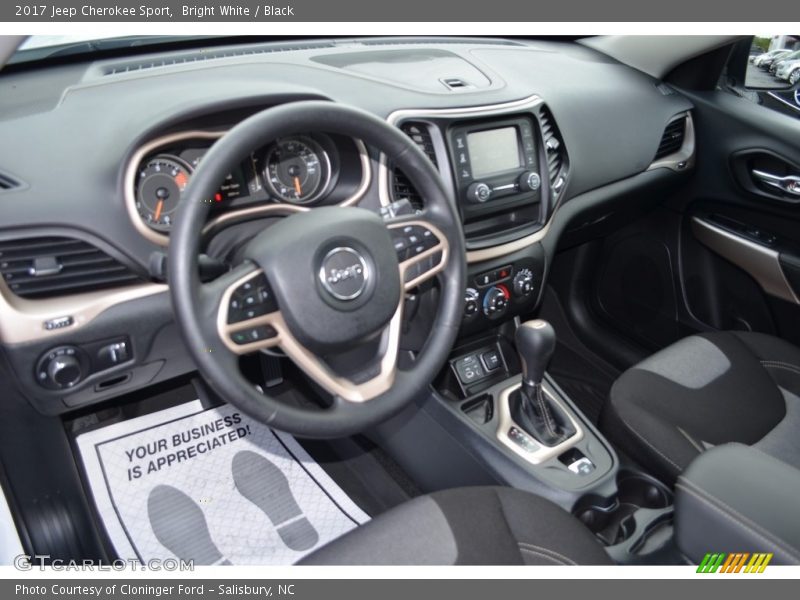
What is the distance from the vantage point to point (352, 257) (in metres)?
1.10

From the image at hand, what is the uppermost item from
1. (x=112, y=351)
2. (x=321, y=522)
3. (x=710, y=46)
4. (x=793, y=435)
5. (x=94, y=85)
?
(x=94, y=85)

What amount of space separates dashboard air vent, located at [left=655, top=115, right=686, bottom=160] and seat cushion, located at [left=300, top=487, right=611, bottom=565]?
1.38m

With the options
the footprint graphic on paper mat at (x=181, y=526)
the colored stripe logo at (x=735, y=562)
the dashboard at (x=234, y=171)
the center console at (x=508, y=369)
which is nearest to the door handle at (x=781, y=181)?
the dashboard at (x=234, y=171)

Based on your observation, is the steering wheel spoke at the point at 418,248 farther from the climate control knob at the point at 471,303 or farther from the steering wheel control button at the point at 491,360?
the steering wheel control button at the point at 491,360

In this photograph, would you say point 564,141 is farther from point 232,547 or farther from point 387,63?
point 232,547

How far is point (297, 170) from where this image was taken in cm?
138

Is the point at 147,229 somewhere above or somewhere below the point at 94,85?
below

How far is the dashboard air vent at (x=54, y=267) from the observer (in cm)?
116

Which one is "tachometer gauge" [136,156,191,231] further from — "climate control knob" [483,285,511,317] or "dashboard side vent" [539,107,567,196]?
"dashboard side vent" [539,107,567,196]

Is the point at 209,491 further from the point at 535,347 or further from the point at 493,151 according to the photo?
the point at 493,151

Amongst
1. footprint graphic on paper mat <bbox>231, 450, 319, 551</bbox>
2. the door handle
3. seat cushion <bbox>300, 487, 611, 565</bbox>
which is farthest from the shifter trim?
the door handle

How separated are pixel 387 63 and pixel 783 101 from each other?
4.15 feet

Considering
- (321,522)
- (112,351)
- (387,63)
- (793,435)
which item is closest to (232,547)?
(321,522)

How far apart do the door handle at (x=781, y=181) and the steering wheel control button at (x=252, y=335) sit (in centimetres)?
168
